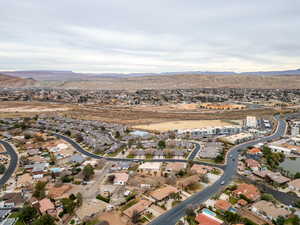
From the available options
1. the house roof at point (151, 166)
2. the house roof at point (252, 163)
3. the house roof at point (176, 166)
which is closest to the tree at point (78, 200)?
the house roof at point (151, 166)

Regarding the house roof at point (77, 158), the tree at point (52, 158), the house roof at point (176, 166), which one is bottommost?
the tree at point (52, 158)

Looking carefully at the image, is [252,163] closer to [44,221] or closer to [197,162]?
[197,162]

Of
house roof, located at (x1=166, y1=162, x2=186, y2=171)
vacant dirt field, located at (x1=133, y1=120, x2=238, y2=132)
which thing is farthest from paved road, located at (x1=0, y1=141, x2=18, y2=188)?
vacant dirt field, located at (x1=133, y1=120, x2=238, y2=132)

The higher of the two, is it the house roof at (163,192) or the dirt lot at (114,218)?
the house roof at (163,192)

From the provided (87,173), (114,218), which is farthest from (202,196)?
(87,173)

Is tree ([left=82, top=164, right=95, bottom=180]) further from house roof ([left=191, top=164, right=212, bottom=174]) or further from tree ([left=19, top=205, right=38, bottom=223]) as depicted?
house roof ([left=191, top=164, right=212, bottom=174])

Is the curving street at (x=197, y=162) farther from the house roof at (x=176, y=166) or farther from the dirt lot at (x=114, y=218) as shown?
the dirt lot at (x=114, y=218)
